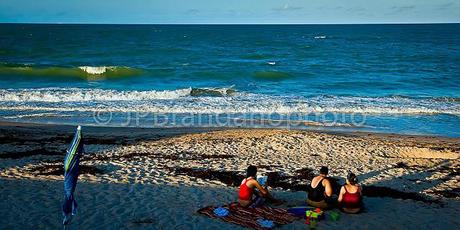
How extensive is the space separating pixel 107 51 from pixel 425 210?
53567 mm

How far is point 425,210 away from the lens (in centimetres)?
929

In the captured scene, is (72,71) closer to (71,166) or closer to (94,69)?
(94,69)

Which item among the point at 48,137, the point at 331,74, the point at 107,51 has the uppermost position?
the point at 107,51

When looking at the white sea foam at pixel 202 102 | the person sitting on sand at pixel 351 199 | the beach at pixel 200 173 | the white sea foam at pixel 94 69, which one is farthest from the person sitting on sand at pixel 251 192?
the white sea foam at pixel 94 69

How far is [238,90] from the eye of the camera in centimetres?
3128

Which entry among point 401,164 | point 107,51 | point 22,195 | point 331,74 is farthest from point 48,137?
point 107,51

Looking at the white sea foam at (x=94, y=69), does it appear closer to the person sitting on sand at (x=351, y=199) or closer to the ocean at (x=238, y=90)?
the ocean at (x=238, y=90)

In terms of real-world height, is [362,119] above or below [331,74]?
below

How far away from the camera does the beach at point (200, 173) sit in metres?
8.59

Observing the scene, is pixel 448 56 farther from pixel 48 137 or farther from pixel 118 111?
pixel 48 137

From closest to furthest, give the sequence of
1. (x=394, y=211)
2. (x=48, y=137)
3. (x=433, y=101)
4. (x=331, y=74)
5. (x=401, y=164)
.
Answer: (x=394, y=211)
(x=401, y=164)
(x=48, y=137)
(x=433, y=101)
(x=331, y=74)

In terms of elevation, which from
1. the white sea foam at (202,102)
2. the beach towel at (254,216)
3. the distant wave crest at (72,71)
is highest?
the distant wave crest at (72,71)

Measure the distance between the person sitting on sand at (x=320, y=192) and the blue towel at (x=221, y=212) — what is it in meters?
1.74

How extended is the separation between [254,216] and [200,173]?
302 centimetres
